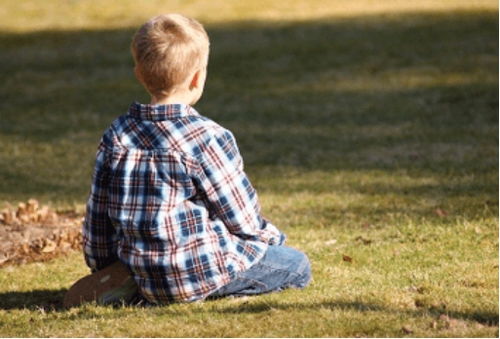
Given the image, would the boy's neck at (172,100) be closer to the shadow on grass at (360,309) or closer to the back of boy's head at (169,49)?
the back of boy's head at (169,49)

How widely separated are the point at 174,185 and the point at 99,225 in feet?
1.61

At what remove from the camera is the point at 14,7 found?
23125 millimetres

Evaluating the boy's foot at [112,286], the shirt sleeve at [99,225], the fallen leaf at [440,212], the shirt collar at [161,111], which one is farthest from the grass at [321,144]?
the shirt collar at [161,111]

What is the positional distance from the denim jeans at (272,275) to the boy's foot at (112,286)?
400 millimetres

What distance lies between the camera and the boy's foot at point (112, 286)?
188 inches

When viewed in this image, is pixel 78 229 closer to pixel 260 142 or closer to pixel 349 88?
pixel 260 142

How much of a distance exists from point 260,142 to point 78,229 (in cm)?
412

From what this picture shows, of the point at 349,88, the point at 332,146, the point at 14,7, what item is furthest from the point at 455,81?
the point at 14,7

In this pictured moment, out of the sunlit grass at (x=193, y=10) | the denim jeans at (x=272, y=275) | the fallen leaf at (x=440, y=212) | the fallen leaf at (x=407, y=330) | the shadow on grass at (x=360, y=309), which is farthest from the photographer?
the sunlit grass at (x=193, y=10)

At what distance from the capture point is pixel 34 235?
21.3ft

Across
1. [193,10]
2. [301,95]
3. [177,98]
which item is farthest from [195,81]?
[193,10]

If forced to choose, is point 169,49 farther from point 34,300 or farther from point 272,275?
point 34,300

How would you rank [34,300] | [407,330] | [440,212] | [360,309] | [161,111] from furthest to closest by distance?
[440,212] < [34,300] < [161,111] < [360,309] < [407,330]

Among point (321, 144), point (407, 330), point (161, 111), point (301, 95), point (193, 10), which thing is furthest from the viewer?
point (193, 10)
